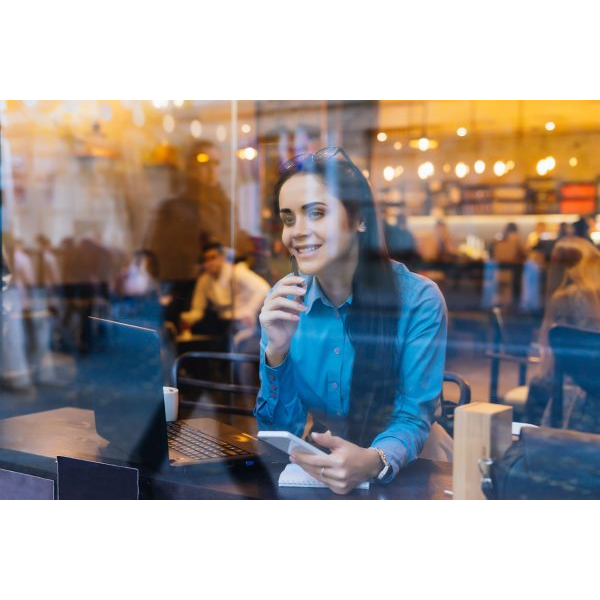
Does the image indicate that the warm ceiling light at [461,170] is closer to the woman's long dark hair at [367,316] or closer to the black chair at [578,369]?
the black chair at [578,369]

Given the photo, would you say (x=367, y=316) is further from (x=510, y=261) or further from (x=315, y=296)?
(x=510, y=261)

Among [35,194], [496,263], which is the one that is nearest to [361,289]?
[496,263]

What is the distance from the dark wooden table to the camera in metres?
1.67

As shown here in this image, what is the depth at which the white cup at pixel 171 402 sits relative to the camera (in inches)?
80.7

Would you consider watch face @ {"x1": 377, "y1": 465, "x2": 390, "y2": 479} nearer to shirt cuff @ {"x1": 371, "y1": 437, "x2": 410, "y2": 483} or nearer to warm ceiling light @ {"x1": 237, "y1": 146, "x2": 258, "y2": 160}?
shirt cuff @ {"x1": 371, "y1": 437, "x2": 410, "y2": 483}

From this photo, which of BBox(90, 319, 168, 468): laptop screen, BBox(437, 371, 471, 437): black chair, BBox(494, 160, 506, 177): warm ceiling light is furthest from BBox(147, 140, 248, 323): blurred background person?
BBox(437, 371, 471, 437): black chair

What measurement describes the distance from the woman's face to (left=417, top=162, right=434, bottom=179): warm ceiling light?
193cm

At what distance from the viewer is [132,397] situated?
1827 millimetres

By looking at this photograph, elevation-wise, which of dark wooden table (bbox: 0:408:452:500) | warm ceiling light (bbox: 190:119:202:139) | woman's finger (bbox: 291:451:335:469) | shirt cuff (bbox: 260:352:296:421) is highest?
warm ceiling light (bbox: 190:119:202:139)

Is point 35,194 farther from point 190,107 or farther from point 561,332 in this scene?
point 561,332

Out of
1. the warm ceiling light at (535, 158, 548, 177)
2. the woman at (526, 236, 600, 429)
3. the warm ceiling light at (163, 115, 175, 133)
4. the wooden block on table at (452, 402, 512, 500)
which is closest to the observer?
the wooden block on table at (452, 402, 512, 500)
